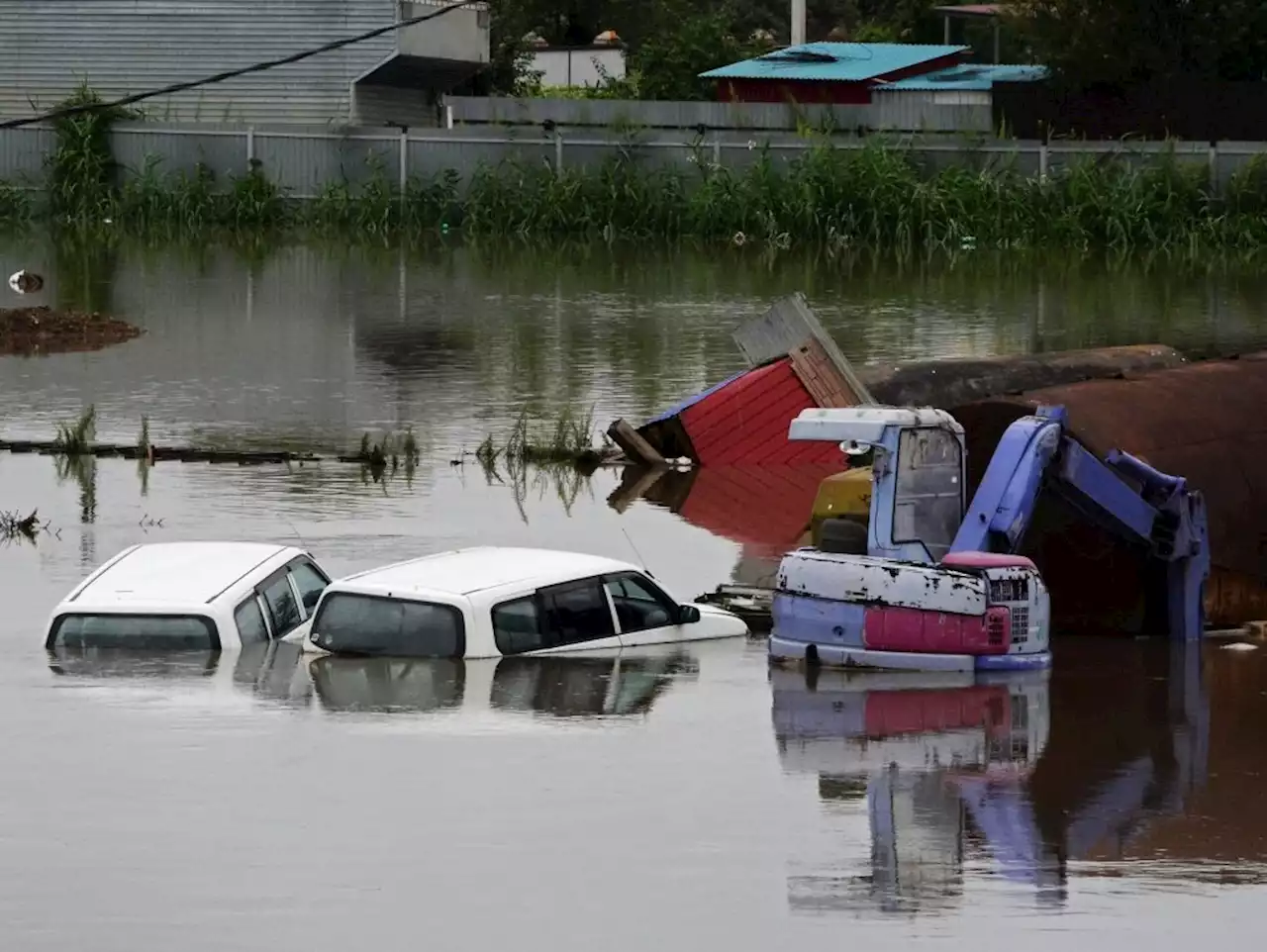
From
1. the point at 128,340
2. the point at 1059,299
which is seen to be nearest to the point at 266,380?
the point at 128,340

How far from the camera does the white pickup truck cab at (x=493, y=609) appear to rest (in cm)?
1652

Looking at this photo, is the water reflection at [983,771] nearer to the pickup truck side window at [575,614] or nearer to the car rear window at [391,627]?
the pickup truck side window at [575,614]

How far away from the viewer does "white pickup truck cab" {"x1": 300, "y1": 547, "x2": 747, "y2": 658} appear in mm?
16516

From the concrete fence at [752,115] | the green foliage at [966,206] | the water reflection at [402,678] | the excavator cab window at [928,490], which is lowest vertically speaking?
the water reflection at [402,678]

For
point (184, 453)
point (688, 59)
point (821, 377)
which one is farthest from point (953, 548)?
point (688, 59)

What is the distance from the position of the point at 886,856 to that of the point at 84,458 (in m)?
15.7

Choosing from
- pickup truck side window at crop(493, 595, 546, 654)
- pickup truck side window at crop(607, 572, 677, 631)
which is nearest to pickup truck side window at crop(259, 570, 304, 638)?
pickup truck side window at crop(493, 595, 546, 654)

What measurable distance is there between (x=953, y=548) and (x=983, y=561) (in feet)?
2.64

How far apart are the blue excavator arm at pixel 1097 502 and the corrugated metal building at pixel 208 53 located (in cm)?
4602

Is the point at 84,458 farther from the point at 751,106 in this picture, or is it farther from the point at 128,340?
the point at 751,106

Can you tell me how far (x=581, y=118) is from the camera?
61.7 meters

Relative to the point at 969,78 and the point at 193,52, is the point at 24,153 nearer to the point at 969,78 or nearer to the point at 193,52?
the point at 193,52

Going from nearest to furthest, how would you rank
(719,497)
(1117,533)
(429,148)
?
(1117,533) < (719,497) < (429,148)

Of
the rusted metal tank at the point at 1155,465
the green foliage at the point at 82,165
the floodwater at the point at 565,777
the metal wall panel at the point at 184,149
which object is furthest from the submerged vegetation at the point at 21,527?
the green foliage at the point at 82,165
